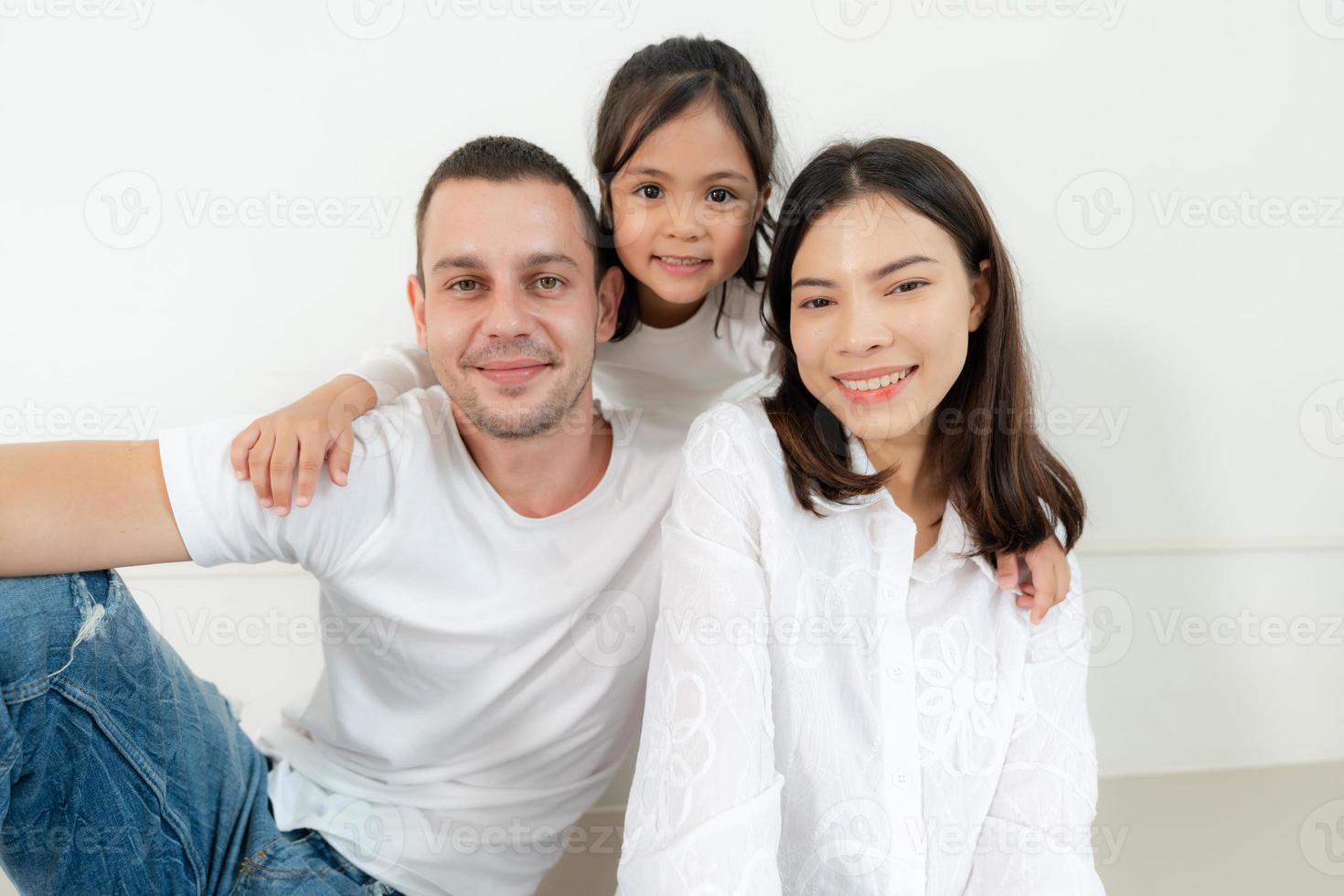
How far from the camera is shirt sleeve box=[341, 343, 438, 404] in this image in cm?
177

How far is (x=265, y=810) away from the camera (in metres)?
1.64

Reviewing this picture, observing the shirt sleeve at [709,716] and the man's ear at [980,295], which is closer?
the shirt sleeve at [709,716]

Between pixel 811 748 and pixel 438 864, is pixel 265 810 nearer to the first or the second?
pixel 438 864

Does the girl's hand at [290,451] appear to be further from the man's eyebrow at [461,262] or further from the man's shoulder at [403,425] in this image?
the man's eyebrow at [461,262]

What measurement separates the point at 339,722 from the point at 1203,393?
201cm

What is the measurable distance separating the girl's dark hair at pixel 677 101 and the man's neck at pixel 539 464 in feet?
1.19

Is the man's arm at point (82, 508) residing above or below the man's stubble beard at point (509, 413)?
below

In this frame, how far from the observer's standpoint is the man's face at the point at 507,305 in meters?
1.60

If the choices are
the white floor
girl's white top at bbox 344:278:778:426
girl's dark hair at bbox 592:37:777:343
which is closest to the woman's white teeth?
girl's white top at bbox 344:278:778:426

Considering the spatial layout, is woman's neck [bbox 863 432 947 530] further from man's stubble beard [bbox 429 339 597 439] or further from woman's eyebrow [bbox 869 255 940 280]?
man's stubble beard [bbox 429 339 597 439]

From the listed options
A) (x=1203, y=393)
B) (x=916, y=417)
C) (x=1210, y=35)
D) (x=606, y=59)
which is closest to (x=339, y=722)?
(x=916, y=417)

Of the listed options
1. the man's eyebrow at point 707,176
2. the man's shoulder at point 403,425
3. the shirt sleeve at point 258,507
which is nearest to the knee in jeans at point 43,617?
the shirt sleeve at point 258,507

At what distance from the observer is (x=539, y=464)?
164 centimetres

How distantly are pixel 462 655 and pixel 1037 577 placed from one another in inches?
34.4
